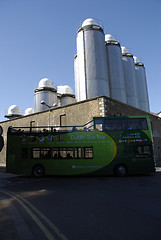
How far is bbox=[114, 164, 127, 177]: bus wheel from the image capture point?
1158cm

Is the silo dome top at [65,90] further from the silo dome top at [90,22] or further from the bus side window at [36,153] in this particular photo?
the bus side window at [36,153]

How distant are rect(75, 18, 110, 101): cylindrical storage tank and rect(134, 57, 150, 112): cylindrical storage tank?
11.8m

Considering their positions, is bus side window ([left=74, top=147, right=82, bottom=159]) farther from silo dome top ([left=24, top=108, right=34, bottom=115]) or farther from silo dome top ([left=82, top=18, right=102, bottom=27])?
silo dome top ([left=24, top=108, right=34, bottom=115])

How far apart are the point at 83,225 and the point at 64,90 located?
116 ft

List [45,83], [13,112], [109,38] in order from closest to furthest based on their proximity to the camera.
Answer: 1. [109,38]
2. [45,83]
3. [13,112]

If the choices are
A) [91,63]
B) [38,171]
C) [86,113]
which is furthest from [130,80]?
[38,171]

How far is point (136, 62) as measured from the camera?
38906mm

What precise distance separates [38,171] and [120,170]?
581 cm

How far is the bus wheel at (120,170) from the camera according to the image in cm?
1158

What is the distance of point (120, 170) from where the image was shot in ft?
38.1

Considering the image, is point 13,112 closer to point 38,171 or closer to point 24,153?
point 24,153

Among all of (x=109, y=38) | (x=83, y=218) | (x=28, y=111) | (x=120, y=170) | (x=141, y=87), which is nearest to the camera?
(x=83, y=218)

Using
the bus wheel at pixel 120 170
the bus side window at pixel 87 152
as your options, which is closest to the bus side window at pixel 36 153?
the bus side window at pixel 87 152

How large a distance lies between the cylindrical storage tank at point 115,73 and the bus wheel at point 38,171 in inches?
765
